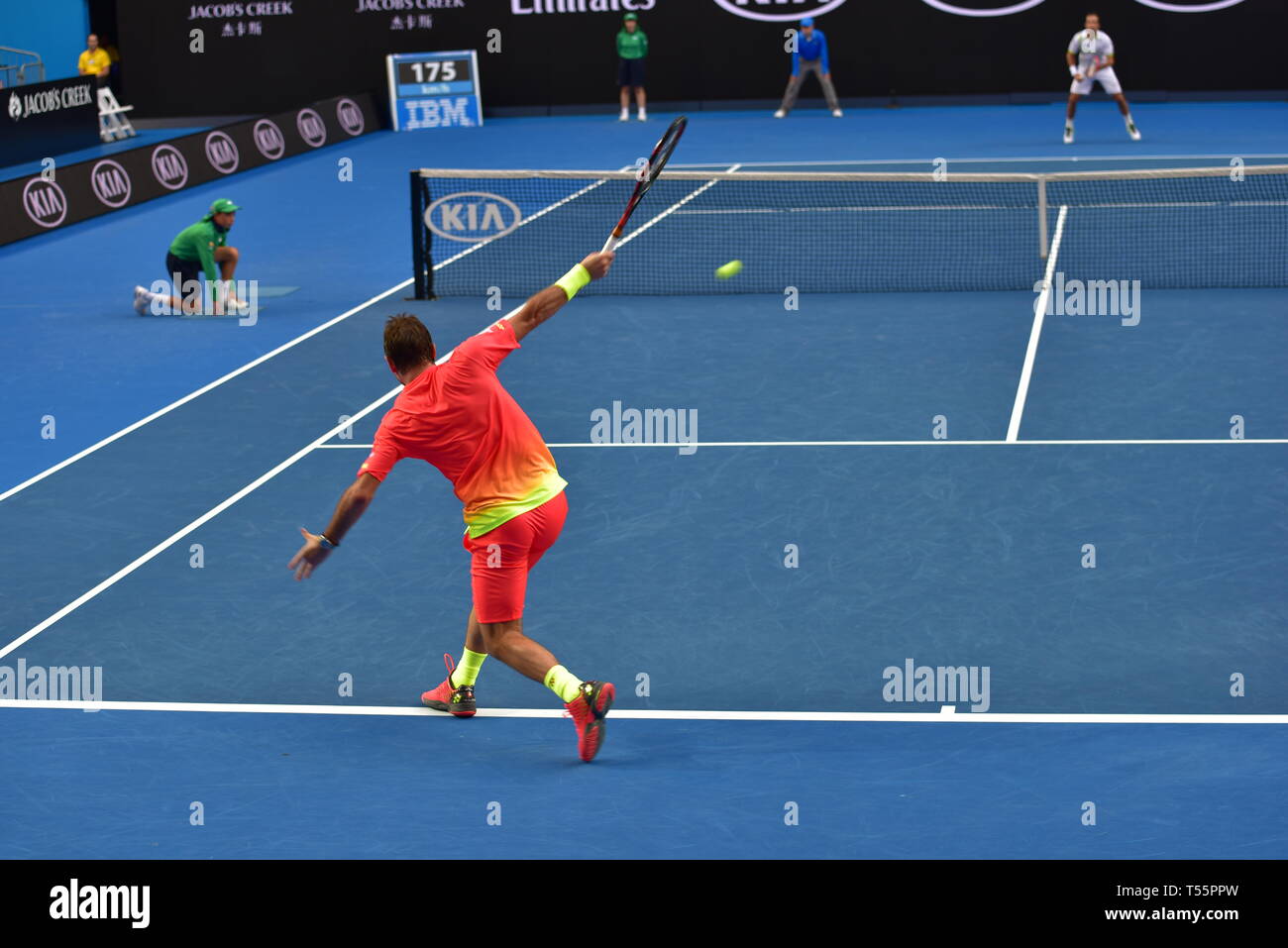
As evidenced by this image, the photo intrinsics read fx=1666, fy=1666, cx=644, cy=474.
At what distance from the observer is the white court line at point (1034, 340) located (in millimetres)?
12079

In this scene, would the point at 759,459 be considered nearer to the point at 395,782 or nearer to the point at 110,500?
the point at 110,500

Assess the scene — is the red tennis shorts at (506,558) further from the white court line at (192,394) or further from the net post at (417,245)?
the net post at (417,245)

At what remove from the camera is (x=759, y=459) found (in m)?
11.4

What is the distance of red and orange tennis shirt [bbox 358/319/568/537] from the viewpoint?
6711mm

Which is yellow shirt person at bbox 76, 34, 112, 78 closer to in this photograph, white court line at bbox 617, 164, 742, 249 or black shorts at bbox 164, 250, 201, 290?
white court line at bbox 617, 164, 742, 249

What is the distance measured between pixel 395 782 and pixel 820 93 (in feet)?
100

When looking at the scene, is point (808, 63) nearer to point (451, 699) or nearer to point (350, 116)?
point (350, 116)

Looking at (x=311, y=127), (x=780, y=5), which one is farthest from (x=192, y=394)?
(x=780, y=5)

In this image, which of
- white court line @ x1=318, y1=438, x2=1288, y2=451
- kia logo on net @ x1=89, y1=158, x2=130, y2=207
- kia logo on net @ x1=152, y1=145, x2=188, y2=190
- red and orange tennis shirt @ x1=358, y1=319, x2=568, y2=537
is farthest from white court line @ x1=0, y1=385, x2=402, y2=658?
kia logo on net @ x1=152, y1=145, x2=188, y2=190

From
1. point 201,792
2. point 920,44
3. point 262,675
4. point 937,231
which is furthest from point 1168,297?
point 920,44

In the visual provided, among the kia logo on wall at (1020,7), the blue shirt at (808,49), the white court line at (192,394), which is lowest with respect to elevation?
the white court line at (192,394)

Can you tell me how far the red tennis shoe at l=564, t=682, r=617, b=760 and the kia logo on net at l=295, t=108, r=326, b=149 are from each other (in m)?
24.7

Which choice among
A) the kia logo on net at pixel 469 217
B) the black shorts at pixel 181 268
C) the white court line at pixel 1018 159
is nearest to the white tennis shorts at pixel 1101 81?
the white court line at pixel 1018 159

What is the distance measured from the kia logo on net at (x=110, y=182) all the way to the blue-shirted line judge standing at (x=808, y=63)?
46.0ft
